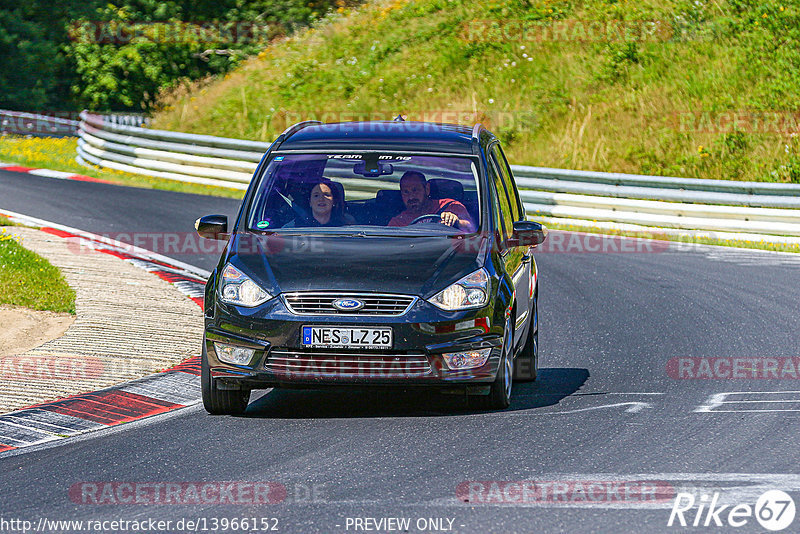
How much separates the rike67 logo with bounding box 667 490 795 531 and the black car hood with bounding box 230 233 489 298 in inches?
88.6

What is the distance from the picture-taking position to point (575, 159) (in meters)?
25.4

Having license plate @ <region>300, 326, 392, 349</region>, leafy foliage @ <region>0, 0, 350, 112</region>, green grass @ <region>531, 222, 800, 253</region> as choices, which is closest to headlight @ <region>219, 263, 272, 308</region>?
license plate @ <region>300, 326, 392, 349</region>

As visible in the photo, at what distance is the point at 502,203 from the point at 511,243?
562 mm

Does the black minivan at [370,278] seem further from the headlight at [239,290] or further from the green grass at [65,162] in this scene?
the green grass at [65,162]

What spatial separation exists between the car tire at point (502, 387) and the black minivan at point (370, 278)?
0.01 m

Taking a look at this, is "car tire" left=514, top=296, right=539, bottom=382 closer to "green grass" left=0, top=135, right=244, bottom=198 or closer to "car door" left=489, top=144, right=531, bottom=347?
"car door" left=489, top=144, right=531, bottom=347

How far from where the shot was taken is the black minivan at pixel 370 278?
7195 millimetres

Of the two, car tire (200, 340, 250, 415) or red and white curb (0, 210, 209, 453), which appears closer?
red and white curb (0, 210, 209, 453)

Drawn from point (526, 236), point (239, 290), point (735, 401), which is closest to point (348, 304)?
point (239, 290)

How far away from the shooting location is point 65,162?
97.9 ft

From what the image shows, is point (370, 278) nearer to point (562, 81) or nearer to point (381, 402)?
point (381, 402)

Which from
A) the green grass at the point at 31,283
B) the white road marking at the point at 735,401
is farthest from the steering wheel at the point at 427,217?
the green grass at the point at 31,283

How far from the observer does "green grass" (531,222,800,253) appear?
17909 mm

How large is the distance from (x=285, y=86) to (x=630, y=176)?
14.8m
